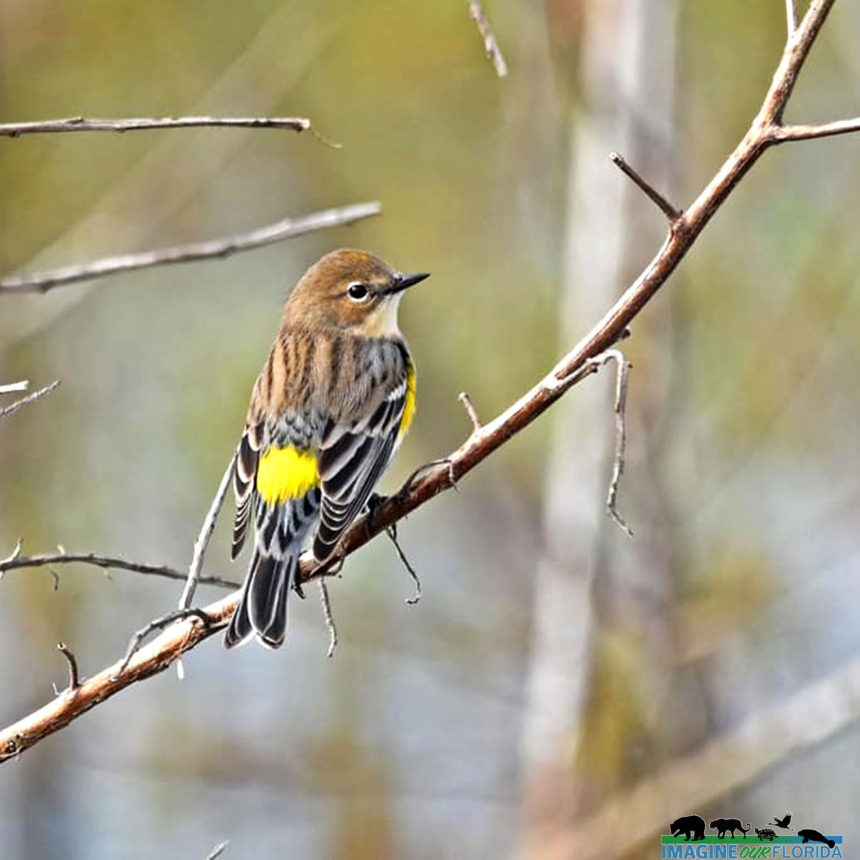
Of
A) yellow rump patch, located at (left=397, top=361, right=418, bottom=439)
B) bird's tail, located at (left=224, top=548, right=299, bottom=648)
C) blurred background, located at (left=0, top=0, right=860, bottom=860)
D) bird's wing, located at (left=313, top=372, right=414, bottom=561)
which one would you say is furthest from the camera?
blurred background, located at (left=0, top=0, right=860, bottom=860)

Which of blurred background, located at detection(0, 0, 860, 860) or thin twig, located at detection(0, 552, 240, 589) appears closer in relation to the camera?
thin twig, located at detection(0, 552, 240, 589)

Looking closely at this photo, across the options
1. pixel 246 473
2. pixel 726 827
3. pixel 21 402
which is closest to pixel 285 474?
pixel 246 473

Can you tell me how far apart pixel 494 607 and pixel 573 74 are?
3313 mm

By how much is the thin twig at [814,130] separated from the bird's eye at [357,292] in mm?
3065

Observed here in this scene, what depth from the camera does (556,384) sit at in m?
3.34

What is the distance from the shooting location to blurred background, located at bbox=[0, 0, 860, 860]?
7676 millimetres

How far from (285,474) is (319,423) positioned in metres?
0.26

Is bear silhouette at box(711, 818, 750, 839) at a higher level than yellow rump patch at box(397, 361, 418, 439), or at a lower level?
lower

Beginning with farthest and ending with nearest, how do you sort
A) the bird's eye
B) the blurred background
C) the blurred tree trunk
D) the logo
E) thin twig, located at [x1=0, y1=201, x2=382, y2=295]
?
the blurred background, the blurred tree trunk, the bird's eye, the logo, thin twig, located at [x1=0, y1=201, x2=382, y2=295]

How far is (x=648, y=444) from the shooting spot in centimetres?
759

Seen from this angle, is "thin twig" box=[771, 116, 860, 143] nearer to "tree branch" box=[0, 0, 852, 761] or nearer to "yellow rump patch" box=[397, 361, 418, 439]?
"tree branch" box=[0, 0, 852, 761]

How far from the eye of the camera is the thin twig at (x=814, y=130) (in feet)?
8.94

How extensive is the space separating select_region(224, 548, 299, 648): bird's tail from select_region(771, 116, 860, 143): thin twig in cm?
176

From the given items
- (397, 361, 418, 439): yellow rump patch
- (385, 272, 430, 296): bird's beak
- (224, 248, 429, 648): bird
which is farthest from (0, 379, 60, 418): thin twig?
(385, 272, 430, 296): bird's beak
